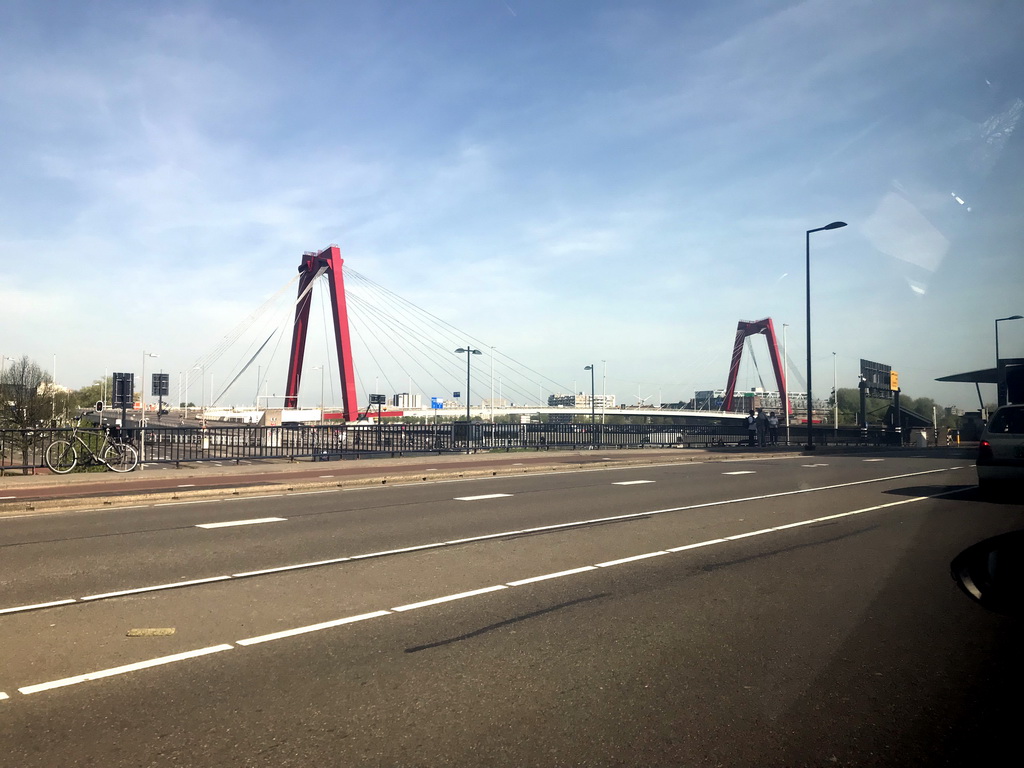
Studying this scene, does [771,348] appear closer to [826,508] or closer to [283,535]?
[826,508]

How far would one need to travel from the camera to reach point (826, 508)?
1364cm

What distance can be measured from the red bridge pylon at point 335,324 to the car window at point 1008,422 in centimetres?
3788

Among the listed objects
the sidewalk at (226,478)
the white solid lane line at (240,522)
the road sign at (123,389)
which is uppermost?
the road sign at (123,389)

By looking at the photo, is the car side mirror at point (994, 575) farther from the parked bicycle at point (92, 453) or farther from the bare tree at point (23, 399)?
the bare tree at point (23, 399)

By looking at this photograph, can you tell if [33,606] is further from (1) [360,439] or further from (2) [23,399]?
(2) [23,399]

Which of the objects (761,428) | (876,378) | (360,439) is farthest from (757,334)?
(360,439)

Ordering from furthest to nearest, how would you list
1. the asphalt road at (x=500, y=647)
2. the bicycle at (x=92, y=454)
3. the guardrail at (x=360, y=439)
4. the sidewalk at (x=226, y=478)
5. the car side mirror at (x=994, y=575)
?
the guardrail at (x=360, y=439)
the bicycle at (x=92, y=454)
the sidewalk at (x=226, y=478)
the car side mirror at (x=994, y=575)
the asphalt road at (x=500, y=647)

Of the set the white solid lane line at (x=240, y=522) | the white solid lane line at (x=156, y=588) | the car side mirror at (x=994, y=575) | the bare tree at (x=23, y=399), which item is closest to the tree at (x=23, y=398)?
the bare tree at (x=23, y=399)

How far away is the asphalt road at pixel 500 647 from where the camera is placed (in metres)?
3.95

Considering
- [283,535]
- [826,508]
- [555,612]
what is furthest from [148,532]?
[826,508]

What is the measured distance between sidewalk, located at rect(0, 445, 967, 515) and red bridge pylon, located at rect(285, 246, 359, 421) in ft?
66.0

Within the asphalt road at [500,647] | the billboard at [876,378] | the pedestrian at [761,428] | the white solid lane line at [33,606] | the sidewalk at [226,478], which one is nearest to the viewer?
the asphalt road at [500,647]

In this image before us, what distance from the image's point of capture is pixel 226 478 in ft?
65.4

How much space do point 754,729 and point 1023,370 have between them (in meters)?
Answer: 6.56
